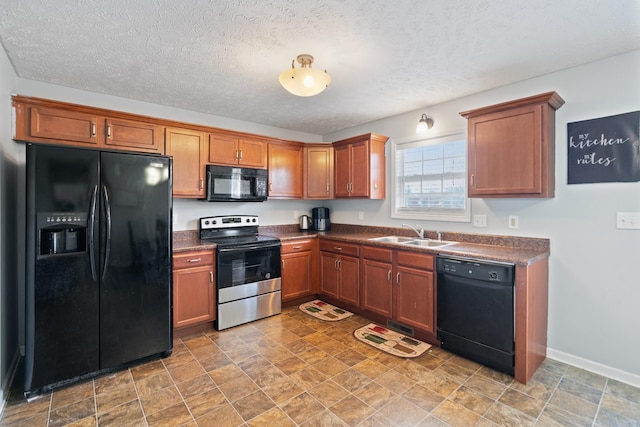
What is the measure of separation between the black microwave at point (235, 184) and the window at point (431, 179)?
173cm

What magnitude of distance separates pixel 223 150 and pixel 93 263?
1.85 meters

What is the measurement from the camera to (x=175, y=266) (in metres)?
2.95

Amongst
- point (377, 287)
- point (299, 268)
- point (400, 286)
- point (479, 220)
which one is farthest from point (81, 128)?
point (479, 220)

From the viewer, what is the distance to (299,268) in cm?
394

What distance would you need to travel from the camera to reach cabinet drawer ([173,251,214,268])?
297cm

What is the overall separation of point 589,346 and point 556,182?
1355 millimetres

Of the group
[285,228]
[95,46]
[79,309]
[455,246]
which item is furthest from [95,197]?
[455,246]

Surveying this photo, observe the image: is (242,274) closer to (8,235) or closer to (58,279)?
(58,279)

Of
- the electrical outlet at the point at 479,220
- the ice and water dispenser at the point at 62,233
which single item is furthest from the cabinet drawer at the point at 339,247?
the ice and water dispenser at the point at 62,233

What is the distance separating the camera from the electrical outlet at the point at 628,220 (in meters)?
2.23

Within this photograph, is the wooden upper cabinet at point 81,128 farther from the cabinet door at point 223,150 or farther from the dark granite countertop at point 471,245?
the dark granite countertop at point 471,245

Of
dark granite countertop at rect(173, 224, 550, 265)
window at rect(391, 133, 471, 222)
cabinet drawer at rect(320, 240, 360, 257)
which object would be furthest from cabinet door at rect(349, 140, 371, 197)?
cabinet drawer at rect(320, 240, 360, 257)

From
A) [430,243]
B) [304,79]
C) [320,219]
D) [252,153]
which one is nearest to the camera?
[304,79]

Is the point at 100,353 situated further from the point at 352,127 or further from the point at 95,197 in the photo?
the point at 352,127
